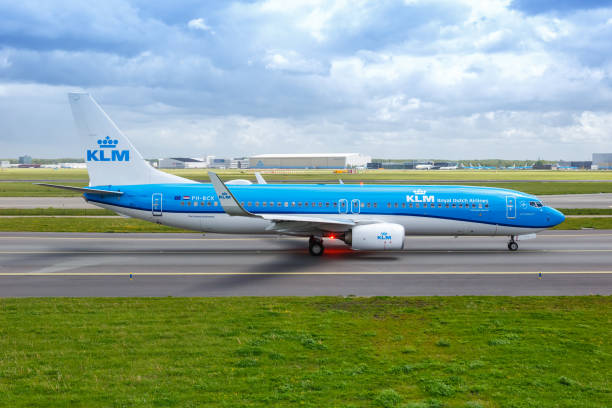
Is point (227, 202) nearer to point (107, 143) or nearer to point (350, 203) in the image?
point (350, 203)

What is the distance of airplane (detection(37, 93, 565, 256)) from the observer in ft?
84.8

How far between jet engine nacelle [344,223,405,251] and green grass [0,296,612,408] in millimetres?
7627

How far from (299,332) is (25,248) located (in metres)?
21.4

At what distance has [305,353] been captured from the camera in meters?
10.6

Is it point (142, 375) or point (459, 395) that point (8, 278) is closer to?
point (142, 375)

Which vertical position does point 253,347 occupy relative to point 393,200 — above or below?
below

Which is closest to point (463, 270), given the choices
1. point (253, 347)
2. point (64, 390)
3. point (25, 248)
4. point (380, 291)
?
point (380, 291)

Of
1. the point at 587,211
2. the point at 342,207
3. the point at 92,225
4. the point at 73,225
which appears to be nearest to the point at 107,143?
the point at 92,225

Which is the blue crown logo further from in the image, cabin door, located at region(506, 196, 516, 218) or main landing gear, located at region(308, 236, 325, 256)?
cabin door, located at region(506, 196, 516, 218)

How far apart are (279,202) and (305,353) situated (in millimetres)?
15940

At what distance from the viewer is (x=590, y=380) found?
930 cm

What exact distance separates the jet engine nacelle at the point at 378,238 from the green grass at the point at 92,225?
57.2 feet

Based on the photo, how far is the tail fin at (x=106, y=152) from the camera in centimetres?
2630

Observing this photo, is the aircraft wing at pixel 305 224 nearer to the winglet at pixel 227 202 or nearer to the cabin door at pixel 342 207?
the cabin door at pixel 342 207
